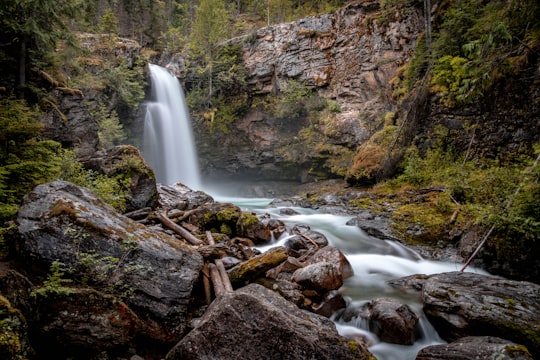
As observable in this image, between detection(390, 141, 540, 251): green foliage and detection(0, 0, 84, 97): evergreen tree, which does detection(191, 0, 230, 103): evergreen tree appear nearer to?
detection(0, 0, 84, 97): evergreen tree

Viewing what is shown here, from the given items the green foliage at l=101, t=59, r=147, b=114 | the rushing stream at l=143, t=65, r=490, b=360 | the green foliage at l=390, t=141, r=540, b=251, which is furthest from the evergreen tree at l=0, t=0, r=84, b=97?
the green foliage at l=390, t=141, r=540, b=251

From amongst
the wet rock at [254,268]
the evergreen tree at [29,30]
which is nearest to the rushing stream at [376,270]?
the wet rock at [254,268]

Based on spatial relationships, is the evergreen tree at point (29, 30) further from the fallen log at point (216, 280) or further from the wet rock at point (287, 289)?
the wet rock at point (287, 289)

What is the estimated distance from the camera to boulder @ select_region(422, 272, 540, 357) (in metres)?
3.44

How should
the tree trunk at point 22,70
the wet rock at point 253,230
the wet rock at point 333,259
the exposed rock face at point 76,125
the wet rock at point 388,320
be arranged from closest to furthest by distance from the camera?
the wet rock at point 388,320
the wet rock at point 333,259
the wet rock at point 253,230
the tree trunk at point 22,70
the exposed rock face at point 76,125

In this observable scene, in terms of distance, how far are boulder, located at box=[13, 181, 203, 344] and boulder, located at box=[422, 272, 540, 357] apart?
3.69 m

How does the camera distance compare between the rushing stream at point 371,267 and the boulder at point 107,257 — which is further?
the rushing stream at point 371,267

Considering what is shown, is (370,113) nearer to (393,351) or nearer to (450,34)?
(450,34)

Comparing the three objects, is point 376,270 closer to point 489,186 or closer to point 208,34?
point 489,186

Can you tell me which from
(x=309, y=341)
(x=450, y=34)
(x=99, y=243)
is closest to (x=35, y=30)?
(x=99, y=243)

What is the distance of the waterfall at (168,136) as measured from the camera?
68.3 feet

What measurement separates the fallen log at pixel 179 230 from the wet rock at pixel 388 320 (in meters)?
3.51

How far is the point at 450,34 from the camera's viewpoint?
11.4m

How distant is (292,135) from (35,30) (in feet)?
48.8
